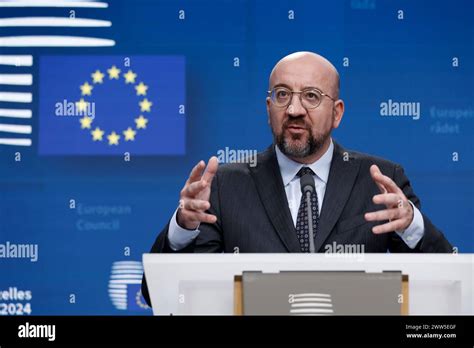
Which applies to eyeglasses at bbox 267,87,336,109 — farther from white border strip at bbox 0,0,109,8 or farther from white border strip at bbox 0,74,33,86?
white border strip at bbox 0,74,33,86

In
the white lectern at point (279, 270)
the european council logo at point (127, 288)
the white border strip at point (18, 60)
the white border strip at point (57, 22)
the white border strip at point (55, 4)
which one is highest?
the white border strip at point (55, 4)

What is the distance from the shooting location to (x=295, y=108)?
8.85 feet

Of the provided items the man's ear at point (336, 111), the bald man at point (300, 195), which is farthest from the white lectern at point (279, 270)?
the man's ear at point (336, 111)

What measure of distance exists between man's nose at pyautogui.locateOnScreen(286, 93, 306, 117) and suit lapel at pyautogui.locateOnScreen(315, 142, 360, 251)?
0.18 meters

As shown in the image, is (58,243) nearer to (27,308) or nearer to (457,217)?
(27,308)

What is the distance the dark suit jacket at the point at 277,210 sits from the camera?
2.41m

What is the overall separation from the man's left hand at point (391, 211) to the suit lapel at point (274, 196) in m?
0.49

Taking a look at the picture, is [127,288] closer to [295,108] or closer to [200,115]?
[200,115]

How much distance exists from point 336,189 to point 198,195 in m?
0.68

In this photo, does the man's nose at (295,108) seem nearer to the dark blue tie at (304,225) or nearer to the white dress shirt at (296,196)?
the white dress shirt at (296,196)

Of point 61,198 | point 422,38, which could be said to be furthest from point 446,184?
point 61,198

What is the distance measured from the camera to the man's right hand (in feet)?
6.33

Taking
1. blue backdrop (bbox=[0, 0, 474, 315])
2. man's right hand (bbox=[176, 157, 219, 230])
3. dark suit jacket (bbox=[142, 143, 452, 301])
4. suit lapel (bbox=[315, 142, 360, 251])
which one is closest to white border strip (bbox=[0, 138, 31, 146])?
blue backdrop (bbox=[0, 0, 474, 315])

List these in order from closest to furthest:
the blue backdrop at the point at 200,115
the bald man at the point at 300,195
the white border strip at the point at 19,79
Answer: the bald man at the point at 300,195 → the blue backdrop at the point at 200,115 → the white border strip at the point at 19,79
